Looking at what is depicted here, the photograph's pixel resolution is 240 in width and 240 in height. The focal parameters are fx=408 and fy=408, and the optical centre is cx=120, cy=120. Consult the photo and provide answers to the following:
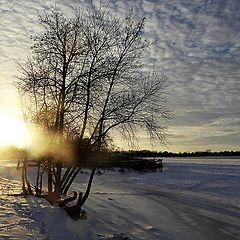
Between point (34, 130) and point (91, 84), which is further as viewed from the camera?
point (34, 130)

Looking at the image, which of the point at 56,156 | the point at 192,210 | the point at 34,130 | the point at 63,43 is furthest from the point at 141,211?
the point at 63,43

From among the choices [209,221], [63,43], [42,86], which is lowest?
[209,221]

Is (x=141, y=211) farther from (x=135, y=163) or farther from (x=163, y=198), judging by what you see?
(x=135, y=163)

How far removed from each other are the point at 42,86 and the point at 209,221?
9495 mm

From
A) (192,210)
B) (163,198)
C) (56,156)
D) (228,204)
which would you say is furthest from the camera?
(163,198)

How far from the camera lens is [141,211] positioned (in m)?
19.8

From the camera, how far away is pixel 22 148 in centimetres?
2250

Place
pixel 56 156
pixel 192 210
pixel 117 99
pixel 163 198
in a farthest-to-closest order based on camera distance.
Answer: pixel 163 198
pixel 192 210
pixel 56 156
pixel 117 99

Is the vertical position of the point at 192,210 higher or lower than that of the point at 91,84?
lower

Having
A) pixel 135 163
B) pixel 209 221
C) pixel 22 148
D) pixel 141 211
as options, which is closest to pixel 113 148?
pixel 141 211

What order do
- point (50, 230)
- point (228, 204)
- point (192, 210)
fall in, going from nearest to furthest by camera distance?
point (50, 230) < point (192, 210) < point (228, 204)

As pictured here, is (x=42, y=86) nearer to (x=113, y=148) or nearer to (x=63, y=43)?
(x=63, y=43)

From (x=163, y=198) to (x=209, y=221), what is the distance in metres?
9.01

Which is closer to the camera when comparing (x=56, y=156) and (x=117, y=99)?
(x=117, y=99)
